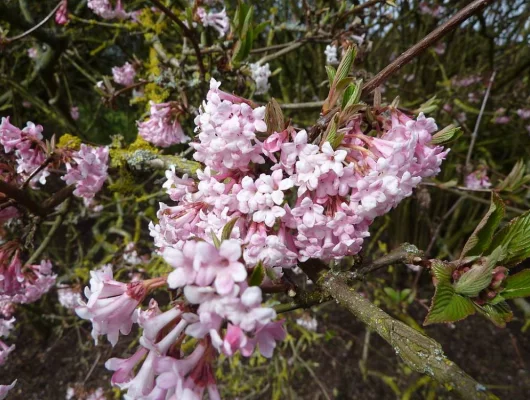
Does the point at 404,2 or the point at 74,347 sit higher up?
the point at 404,2

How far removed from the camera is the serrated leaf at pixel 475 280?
0.75 meters

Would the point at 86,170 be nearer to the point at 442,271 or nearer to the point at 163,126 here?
the point at 163,126

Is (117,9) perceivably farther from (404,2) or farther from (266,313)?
(266,313)

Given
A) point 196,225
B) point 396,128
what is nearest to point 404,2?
point 396,128

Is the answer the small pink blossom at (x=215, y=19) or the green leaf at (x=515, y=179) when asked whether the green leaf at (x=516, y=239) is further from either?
the small pink blossom at (x=215, y=19)

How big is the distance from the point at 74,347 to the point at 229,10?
4.20 m

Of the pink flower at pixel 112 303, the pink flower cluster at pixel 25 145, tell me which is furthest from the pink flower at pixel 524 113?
the pink flower at pixel 112 303

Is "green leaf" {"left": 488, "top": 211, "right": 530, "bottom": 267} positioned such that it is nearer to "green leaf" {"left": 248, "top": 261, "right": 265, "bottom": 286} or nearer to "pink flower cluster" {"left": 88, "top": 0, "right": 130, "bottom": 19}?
"green leaf" {"left": 248, "top": 261, "right": 265, "bottom": 286}

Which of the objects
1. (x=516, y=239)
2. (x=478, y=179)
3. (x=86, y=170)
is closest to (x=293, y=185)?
(x=516, y=239)

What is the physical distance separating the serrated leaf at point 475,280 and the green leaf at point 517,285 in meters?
A: 0.06

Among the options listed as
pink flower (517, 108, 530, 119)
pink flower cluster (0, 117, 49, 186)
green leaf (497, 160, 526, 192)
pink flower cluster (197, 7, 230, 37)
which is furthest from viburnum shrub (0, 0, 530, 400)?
pink flower (517, 108, 530, 119)

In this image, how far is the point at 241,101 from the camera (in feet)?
3.23

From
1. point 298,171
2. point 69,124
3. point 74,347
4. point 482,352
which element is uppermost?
point 298,171

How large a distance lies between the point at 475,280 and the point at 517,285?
0.11 m
